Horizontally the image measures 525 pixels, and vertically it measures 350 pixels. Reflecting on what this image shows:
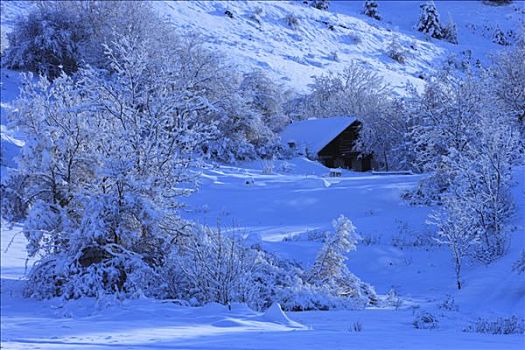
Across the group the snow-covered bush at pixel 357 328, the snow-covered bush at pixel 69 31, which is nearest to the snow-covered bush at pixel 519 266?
the snow-covered bush at pixel 357 328

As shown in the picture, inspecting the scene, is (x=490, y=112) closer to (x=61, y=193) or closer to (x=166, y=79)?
(x=166, y=79)

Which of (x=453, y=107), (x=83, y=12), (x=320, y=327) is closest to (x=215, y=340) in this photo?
(x=320, y=327)

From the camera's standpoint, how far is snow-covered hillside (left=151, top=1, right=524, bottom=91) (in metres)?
45.8

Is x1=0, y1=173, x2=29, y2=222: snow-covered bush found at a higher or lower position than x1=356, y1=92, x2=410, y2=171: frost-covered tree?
lower

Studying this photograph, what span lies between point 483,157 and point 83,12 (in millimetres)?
28743

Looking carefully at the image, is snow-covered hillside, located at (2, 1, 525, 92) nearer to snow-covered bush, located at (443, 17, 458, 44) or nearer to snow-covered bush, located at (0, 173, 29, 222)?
snow-covered bush, located at (443, 17, 458, 44)

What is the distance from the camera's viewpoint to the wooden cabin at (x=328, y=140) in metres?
35.5

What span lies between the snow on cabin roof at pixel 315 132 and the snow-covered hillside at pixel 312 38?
5532 mm

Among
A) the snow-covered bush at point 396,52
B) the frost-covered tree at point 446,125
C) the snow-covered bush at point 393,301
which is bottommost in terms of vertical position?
the snow-covered bush at point 393,301

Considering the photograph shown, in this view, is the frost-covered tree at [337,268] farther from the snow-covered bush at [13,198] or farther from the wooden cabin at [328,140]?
the wooden cabin at [328,140]

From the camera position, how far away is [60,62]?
117 feet

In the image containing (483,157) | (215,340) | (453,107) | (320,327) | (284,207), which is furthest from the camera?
(453,107)

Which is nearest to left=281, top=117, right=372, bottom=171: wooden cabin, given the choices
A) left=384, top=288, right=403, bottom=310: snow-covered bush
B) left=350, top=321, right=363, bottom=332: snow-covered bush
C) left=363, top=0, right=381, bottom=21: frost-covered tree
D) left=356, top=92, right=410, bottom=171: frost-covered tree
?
left=356, top=92, right=410, bottom=171: frost-covered tree

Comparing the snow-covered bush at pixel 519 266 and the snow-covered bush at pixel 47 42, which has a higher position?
the snow-covered bush at pixel 47 42
